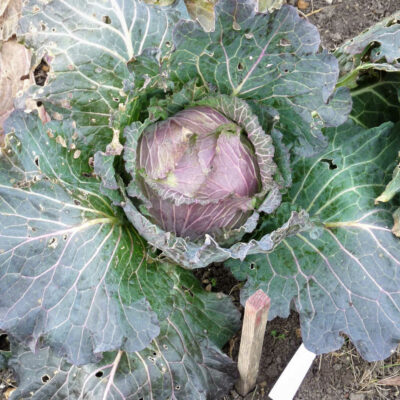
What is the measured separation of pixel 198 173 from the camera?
1861 millimetres

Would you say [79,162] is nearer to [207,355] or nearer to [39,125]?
[39,125]

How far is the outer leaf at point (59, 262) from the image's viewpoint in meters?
1.79

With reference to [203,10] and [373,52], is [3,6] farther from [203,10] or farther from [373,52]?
[373,52]

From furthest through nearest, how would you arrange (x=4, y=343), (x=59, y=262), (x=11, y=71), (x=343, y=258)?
1. (x=11, y=71)
2. (x=4, y=343)
3. (x=343, y=258)
4. (x=59, y=262)

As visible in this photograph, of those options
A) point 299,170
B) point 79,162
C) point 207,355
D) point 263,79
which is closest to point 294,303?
point 207,355

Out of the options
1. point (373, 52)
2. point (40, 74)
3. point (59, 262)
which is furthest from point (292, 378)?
point (40, 74)

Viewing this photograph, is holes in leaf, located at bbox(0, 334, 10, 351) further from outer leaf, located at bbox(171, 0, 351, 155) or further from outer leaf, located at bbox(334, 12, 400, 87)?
outer leaf, located at bbox(334, 12, 400, 87)

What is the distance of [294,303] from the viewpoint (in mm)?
2090

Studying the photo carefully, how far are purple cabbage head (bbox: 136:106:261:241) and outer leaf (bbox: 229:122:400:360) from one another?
0.32 metres

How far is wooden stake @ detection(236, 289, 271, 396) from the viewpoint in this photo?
1.68 meters

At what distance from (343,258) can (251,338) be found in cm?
54

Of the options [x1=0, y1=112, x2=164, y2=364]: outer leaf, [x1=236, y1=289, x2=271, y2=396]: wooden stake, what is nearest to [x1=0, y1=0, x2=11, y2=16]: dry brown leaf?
[x1=0, y1=112, x2=164, y2=364]: outer leaf

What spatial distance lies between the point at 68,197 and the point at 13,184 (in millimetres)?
213

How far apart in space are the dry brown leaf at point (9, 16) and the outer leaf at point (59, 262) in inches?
55.9
